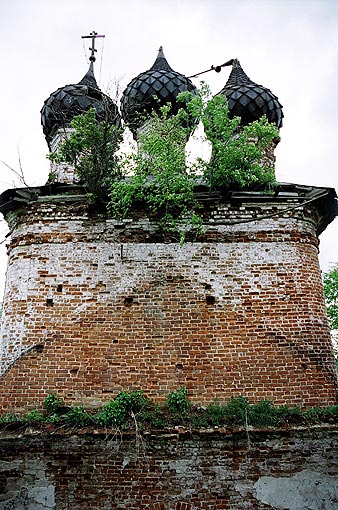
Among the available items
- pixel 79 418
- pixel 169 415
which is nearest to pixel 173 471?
pixel 169 415

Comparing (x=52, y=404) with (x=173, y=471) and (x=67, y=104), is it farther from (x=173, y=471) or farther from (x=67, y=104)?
(x=67, y=104)

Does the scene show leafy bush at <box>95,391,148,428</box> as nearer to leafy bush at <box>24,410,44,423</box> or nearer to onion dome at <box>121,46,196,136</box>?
leafy bush at <box>24,410,44,423</box>

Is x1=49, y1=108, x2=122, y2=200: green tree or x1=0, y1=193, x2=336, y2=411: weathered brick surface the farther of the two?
x1=49, y1=108, x2=122, y2=200: green tree

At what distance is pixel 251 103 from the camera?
10000 mm

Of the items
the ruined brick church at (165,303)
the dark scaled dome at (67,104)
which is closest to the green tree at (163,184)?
the ruined brick church at (165,303)

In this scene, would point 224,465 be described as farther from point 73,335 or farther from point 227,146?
point 227,146

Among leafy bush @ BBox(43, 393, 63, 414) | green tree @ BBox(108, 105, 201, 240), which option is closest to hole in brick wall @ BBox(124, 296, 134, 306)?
green tree @ BBox(108, 105, 201, 240)

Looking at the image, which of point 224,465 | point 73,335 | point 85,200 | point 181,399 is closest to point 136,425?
point 181,399

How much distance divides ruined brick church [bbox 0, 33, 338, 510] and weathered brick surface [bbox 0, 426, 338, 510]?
71cm

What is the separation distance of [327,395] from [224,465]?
74.2 inches

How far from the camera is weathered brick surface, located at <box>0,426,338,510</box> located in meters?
5.80

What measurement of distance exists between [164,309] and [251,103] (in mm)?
5356

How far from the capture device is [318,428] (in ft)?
19.7

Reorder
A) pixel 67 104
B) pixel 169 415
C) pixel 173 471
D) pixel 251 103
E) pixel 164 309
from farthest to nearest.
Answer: pixel 67 104 < pixel 251 103 < pixel 164 309 < pixel 169 415 < pixel 173 471
